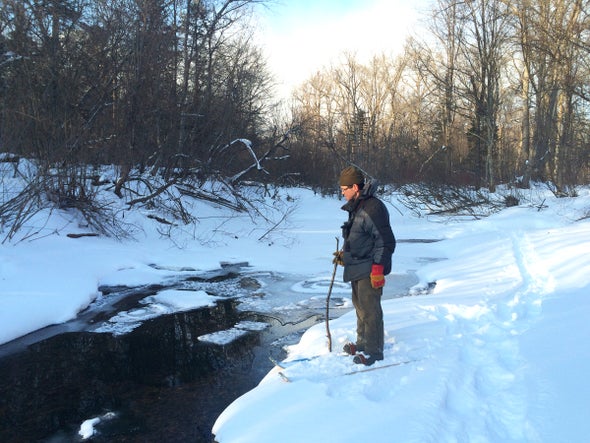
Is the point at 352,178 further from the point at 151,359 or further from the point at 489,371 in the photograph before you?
the point at 151,359

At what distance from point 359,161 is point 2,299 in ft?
83.6

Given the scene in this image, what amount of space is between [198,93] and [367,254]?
597 inches

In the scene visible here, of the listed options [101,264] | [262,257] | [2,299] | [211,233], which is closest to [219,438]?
[2,299]

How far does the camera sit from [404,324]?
211 inches

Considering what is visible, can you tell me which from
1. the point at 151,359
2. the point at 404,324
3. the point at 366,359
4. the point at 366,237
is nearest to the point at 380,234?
the point at 366,237

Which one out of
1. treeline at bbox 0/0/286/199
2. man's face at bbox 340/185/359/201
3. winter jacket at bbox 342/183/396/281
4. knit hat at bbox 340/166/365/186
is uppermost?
treeline at bbox 0/0/286/199

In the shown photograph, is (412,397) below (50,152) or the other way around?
below

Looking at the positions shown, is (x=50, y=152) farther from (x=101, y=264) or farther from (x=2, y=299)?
(x=2, y=299)

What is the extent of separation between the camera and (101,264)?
9.09 metres

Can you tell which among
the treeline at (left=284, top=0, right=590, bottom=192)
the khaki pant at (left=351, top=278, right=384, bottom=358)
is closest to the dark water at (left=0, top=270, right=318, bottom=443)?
the khaki pant at (left=351, top=278, right=384, bottom=358)

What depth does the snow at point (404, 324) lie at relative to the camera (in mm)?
3234

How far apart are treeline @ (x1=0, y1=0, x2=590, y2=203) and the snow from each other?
2326mm

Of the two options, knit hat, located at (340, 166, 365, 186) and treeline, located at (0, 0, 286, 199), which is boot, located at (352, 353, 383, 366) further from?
treeline, located at (0, 0, 286, 199)

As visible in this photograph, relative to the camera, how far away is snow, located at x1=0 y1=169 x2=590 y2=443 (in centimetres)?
323
